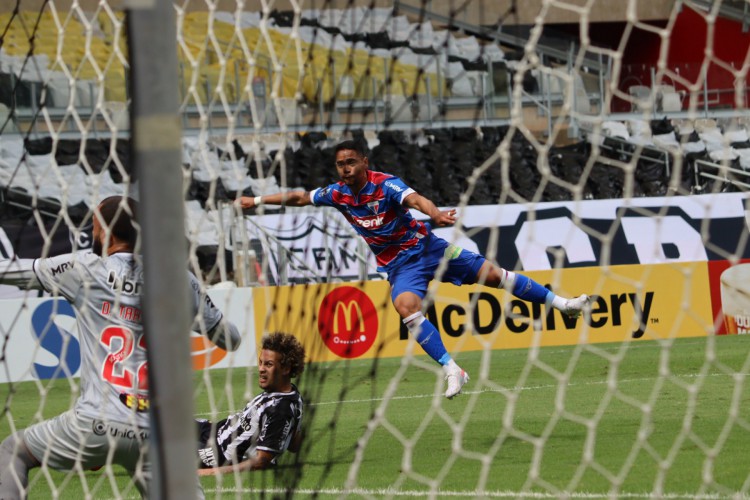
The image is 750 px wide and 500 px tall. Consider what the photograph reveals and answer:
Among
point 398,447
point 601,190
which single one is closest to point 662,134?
point 601,190

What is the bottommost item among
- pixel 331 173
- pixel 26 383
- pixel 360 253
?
pixel 26 383

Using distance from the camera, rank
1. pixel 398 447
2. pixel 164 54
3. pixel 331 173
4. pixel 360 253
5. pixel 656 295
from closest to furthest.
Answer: pixel 164 54 < pixel 398 447 < pixel 656 295 < pixel 360 253 < pixel 331 173

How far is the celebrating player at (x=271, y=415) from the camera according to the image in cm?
569

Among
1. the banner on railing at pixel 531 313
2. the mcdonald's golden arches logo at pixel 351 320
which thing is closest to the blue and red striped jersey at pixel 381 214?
the mcdonald's golden arches logo at pixel 351 320

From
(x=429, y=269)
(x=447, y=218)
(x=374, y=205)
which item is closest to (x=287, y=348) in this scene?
(x=447, y=218)

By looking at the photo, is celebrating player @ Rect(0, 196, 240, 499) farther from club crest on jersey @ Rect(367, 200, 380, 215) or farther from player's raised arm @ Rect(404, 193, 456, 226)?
club crest on jersey @ Rect(367, 200, 380, 215)

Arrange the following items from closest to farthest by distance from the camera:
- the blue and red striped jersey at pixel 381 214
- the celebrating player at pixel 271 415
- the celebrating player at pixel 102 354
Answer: the celebrating player at pixel 102 354
the celebrating player at pixel 271 415
the blue and red striped jersey at pixel 381 214

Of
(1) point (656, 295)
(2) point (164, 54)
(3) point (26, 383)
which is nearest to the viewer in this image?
(2) point (164, 54)

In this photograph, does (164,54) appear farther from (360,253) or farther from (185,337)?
(360,253)

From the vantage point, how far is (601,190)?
17297 millimetres

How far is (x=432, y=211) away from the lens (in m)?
6.46

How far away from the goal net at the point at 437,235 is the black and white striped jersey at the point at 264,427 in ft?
0.59

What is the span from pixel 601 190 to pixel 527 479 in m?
12.4

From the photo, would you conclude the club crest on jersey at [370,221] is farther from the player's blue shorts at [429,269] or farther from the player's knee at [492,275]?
the player's knee at [492,275]
